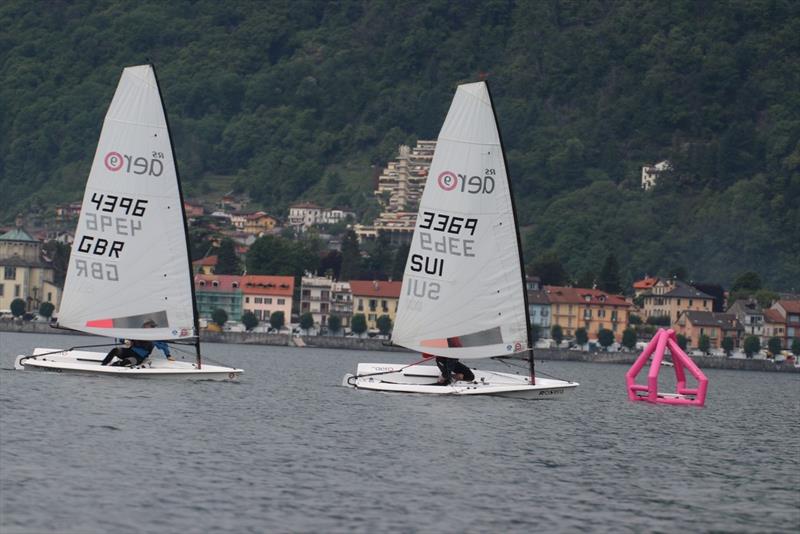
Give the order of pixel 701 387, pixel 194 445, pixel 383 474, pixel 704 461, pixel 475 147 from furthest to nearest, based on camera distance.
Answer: pixel 701 387, pixel 475 147, pixel 704 461, pixel 194 445, pixel 383 474

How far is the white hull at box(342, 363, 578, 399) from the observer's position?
1966 inches

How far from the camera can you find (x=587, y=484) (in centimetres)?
3594

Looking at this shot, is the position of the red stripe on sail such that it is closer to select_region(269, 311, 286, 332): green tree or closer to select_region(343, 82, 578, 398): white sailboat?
select_region(343, 82, 578, 398): white sailboat

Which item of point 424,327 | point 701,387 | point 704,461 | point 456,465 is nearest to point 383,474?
point 456,465

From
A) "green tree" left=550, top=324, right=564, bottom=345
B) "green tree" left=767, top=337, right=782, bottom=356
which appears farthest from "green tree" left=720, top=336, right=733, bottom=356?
"green tree" left=550, top=324, right=564, bottom=345

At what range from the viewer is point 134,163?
2023 inches

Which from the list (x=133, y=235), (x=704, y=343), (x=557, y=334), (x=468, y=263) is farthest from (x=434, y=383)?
(x=704, y=343)

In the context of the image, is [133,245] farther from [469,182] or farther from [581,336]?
[581,336]

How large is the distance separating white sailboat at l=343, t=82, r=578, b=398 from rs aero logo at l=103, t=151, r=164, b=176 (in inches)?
304

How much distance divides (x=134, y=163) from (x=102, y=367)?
19.4 feet

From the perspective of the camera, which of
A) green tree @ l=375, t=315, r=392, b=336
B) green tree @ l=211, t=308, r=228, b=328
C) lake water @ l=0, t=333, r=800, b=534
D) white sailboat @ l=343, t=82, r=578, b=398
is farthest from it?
green tree @ l=375, t=315, r=392, b=336

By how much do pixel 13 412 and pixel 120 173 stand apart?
10.4 m

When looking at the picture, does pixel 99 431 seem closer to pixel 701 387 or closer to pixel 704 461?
pixel 704 461

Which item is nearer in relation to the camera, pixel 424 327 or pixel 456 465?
pixel 456 465
